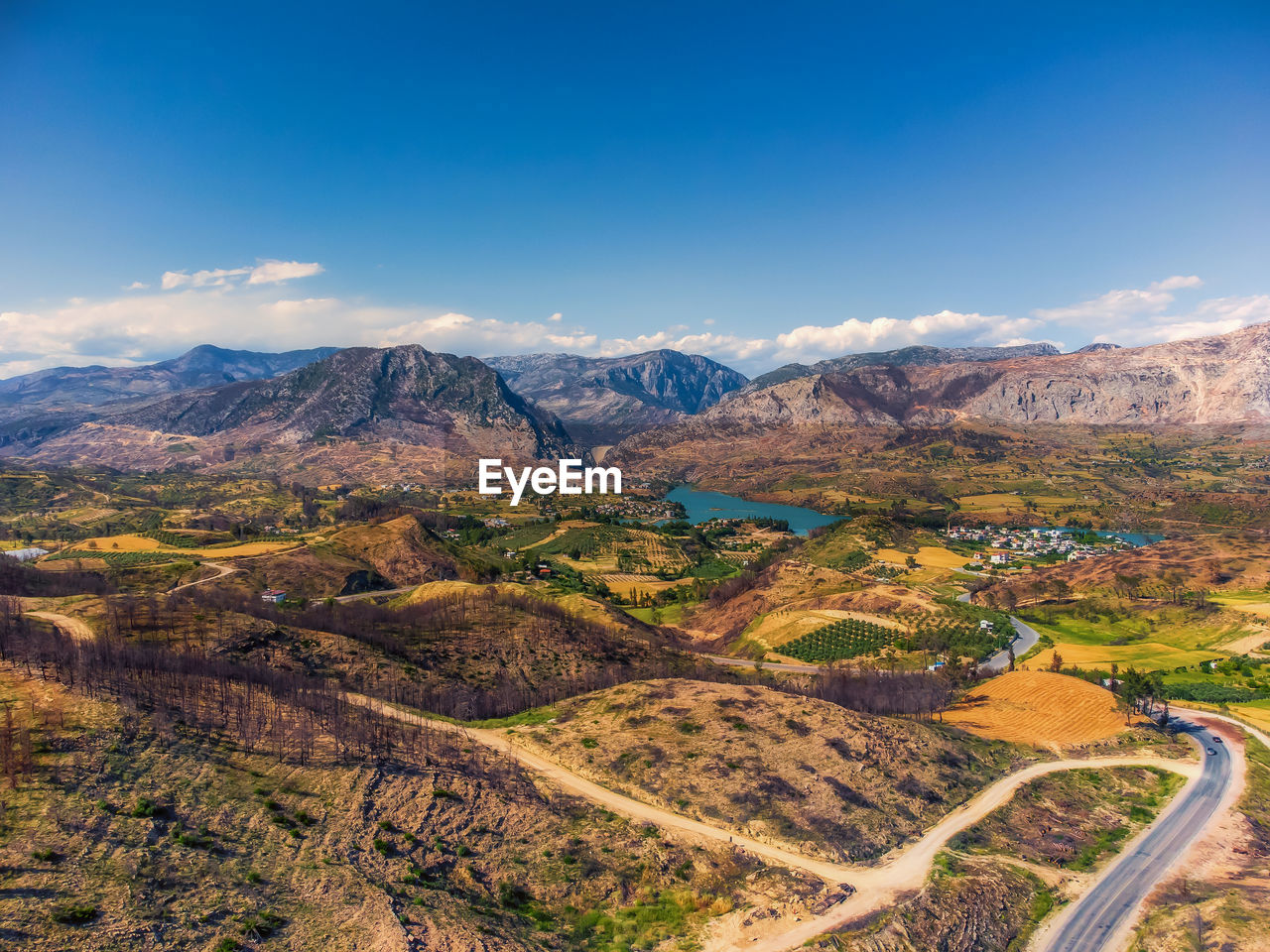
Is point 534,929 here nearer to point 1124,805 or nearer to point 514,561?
point 1124,805

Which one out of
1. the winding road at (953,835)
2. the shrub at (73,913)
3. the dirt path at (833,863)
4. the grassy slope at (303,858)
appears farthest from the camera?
the winding road at (953,835)

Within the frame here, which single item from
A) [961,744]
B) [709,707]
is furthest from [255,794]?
[961,744]

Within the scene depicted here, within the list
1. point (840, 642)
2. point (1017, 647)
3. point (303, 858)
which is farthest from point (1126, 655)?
point (303, 858)

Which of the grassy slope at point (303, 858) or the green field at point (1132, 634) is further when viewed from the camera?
the green field at point (1132, 634)

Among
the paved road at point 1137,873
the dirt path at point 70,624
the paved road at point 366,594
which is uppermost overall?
the dirt path at point 70,624

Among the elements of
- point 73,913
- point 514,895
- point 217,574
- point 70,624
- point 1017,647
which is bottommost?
point 1017,647

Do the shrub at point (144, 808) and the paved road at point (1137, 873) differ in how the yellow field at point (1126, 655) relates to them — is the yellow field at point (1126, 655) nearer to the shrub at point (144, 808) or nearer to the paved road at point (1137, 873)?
the paved road at point (1137, 873)

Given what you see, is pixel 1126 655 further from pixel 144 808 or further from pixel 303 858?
pixel 144 808

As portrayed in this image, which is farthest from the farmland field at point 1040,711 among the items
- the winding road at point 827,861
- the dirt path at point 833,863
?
the dirt path at point 833,863
